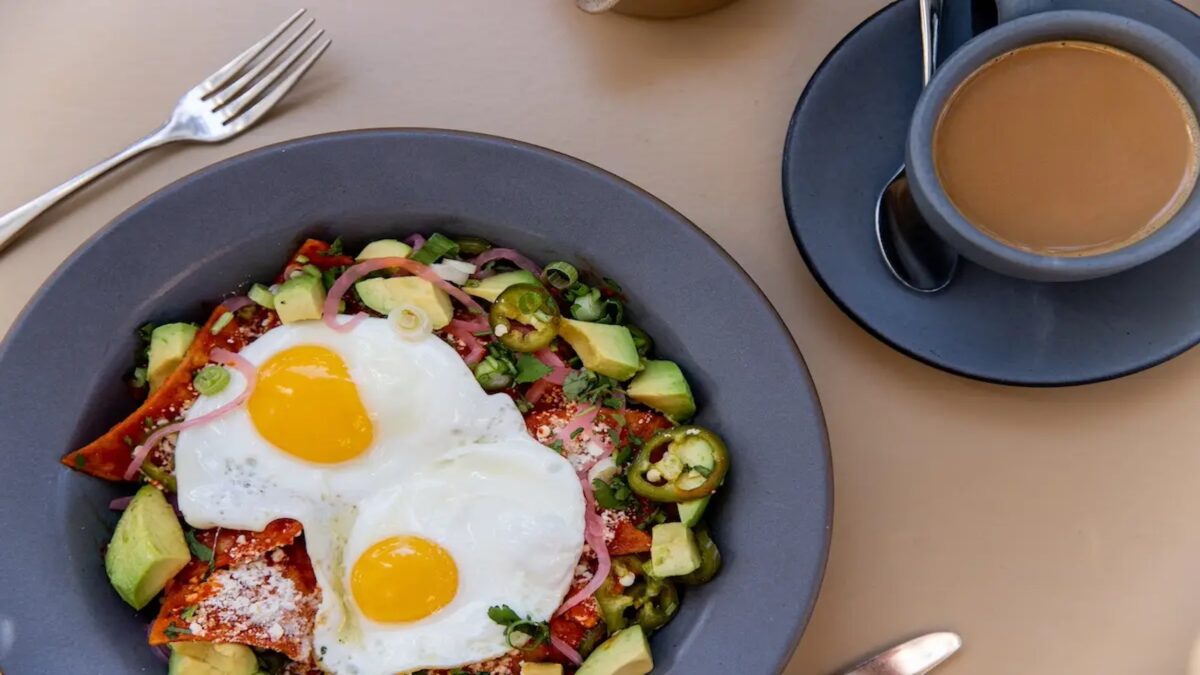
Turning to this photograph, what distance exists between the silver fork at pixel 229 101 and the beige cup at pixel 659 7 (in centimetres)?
58

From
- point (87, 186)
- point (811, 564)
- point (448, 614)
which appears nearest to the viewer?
point (811, 564)

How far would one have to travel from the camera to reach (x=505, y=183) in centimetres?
→ 195

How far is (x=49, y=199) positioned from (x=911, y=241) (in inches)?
70.5

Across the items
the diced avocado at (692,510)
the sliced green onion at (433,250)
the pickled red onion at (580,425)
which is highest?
the sliced green onion at (433,250)

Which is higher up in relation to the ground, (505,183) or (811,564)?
(505,183)

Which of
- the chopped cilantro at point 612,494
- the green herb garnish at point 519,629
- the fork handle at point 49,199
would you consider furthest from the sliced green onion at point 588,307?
the fork handle at point 49,199

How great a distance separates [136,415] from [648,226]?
106 centimetres

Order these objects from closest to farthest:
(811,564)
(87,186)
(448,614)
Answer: (811,564)
(448,614)
(87,186)

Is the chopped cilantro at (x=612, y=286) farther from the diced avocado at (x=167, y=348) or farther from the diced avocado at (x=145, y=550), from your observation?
the diced avocado at (x=145, y=550)

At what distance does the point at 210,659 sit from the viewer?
1.95 meters

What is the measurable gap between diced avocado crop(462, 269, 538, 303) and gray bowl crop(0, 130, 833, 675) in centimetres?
9

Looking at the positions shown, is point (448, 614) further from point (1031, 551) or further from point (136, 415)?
point (1031, 551)

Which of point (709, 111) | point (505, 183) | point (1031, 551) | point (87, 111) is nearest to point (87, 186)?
point (87, 111)

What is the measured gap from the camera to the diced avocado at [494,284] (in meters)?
1.99
